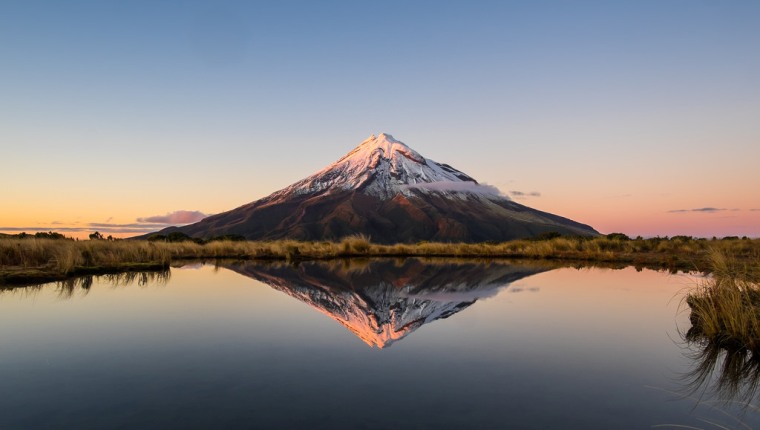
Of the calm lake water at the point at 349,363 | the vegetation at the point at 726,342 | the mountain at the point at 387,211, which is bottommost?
the calm lake water at the point at 349,363

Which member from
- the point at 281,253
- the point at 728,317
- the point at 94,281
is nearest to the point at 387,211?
the point at 281,253

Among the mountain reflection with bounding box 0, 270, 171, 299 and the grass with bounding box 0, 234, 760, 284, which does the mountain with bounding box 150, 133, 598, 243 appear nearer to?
the grass with bounding box 0, 234, 760, 284

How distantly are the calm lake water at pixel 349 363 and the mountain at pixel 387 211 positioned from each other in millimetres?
111418

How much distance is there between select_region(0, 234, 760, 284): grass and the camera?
16922 mm

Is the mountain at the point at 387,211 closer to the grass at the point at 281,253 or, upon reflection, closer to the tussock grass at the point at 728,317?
the grass at the point at 281,253

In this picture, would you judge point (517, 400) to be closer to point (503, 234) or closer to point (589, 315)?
point (589, 315)

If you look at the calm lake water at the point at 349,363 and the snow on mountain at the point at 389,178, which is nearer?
the calm lake water at the point at 349,363

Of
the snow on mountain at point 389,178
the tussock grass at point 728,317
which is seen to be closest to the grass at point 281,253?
the tussock grass at point 728,317

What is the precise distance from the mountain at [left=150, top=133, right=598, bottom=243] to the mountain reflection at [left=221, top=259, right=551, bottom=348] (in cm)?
10323

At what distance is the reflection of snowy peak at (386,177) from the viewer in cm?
17938

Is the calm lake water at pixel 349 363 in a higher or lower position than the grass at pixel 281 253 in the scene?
lower

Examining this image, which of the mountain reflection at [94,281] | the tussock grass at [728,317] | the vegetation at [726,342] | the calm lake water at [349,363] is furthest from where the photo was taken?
the mountain reflection at [94,281]

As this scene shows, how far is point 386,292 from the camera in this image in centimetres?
1371

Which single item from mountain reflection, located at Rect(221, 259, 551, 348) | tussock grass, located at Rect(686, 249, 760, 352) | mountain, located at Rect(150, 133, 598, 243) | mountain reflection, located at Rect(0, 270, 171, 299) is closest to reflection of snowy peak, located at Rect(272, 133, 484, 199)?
mountain, located at Rect(150, 133, 598, 243)
